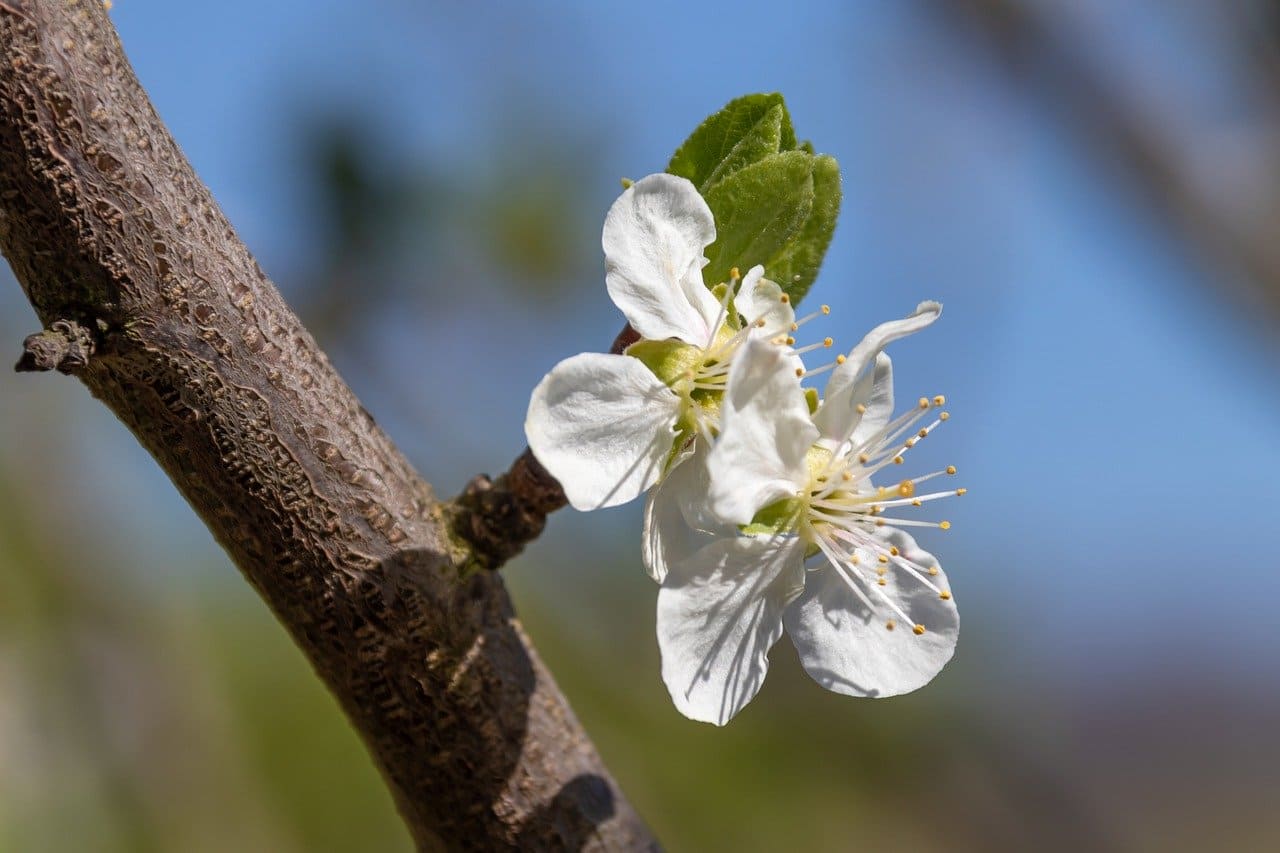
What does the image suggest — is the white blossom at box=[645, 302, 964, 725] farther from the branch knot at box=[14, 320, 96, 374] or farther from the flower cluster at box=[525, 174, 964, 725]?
the branch knot at box=[14, 320, 96, 374]

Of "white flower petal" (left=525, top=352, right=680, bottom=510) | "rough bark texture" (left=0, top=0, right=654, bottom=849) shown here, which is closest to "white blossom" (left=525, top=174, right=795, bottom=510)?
"white flower petal" (left=525, top=352, right=680, bottom=510)

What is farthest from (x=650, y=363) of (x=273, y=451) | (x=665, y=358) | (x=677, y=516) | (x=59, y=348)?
(x=59, y=348)

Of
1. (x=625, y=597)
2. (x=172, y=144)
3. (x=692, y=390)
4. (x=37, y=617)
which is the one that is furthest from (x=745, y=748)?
(x=172, y=144)

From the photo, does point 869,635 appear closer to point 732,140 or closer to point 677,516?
point 677,516

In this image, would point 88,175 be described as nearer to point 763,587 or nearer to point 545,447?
point 545,447

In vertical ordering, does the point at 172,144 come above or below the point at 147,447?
above

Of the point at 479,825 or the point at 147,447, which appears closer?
the point at 147,447

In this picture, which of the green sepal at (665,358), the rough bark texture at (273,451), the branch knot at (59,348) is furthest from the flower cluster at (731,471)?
the branch knot at (59,348)
